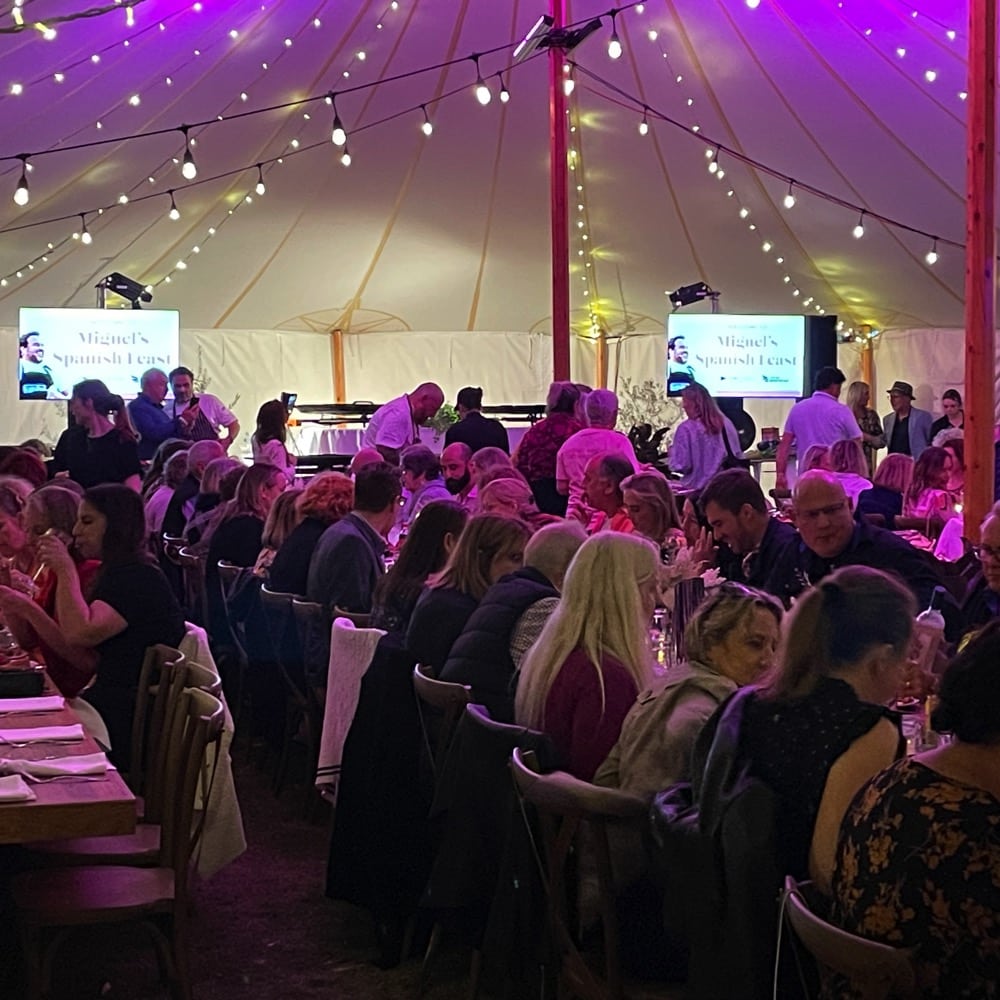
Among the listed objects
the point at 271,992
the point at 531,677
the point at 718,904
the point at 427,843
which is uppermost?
the point at 531,677

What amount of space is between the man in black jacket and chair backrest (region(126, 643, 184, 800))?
729 millimetres

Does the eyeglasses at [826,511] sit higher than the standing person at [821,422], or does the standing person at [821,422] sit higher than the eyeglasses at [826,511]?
the standing person at [821,422]

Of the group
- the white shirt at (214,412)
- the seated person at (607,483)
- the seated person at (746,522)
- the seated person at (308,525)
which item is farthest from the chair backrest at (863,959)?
the white shirt at (214,412)

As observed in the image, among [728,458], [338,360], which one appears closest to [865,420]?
[728,458]

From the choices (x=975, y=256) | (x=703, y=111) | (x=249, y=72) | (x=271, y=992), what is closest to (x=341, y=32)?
(x=249, y=72)

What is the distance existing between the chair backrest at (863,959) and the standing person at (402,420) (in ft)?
23.2

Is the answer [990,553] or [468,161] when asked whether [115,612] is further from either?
[468,161]

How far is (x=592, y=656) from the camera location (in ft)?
10.6

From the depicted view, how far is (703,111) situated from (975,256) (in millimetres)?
6435

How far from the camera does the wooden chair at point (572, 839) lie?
8.80 feet

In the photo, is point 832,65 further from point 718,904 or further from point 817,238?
point 718,904

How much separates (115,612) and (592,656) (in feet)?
5.17

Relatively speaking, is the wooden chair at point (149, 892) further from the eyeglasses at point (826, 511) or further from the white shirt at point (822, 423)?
the white shirt at point (822, 423)

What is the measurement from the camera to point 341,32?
35.8 ft
